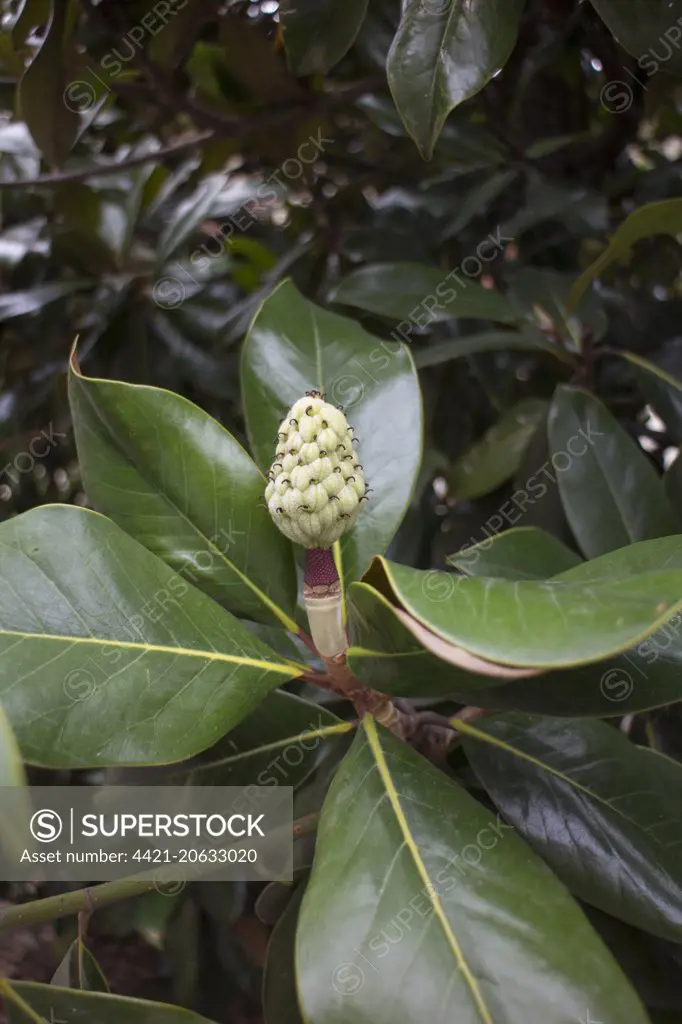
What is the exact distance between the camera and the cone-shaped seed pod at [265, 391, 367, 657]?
49 centimetres

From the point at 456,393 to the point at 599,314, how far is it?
31 cm

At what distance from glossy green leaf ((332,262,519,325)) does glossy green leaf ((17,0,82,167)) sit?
0.40 meters

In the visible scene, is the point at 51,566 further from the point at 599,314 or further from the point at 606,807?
the point at 599,314

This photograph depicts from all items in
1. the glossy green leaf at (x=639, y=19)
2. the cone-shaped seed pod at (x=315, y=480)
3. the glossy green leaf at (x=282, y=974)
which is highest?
the glossy green leaf at (x=639, y=19)

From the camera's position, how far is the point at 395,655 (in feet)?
1.43

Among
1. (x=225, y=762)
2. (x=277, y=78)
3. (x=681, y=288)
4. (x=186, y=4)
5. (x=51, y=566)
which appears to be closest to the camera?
(x=51, y=566)

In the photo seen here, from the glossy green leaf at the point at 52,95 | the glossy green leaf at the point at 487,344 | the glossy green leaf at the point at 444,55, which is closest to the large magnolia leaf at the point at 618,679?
the glossy green leaf at the point at 444,55

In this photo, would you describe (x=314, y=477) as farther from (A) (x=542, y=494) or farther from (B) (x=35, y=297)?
(B) (x=35, y=297)

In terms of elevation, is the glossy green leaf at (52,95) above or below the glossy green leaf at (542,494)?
above

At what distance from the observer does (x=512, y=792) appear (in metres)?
0.61

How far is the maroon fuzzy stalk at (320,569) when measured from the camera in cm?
52

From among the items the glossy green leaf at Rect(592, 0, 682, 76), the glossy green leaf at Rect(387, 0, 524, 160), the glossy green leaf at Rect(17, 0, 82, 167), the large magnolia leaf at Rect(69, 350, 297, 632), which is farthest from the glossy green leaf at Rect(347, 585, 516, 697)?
the glossy green leaf at Rect(17, 0, 82, 167)

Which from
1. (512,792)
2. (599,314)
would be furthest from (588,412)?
(512,792)

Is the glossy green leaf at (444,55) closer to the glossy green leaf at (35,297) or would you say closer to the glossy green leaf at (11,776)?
the glossy green leaf at (11,776)
